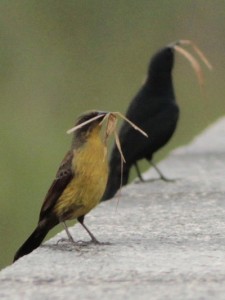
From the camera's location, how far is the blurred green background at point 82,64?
12.9 metres

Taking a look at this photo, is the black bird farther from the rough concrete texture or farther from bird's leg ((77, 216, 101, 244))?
bird's leg ((77, 216, 101, 244))

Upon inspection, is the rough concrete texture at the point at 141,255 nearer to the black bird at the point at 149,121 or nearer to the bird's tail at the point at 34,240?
the bird's tail at the point at 34,240

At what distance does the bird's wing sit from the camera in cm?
587

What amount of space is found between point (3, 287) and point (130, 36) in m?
11.9

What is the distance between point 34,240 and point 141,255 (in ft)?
2.22

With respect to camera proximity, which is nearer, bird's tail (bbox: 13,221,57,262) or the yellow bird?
the yellow bird

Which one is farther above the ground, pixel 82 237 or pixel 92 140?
pixel 92 140

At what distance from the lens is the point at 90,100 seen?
14648 mm

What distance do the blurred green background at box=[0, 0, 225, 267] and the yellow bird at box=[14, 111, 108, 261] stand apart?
606 cm

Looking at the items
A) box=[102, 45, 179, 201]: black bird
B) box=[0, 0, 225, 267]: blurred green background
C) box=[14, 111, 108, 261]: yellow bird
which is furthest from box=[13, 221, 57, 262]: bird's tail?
box=[0, 0, 225, 267]: blurred green background

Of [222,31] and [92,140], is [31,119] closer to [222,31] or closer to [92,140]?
[222,31]

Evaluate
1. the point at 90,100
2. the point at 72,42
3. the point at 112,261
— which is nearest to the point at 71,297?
the point at 112,261

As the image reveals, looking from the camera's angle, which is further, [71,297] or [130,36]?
[130,36]

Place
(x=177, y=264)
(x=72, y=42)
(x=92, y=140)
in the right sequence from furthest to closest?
(x=72, y=42) → (x=92, y=140) → (x=177, y=264)
